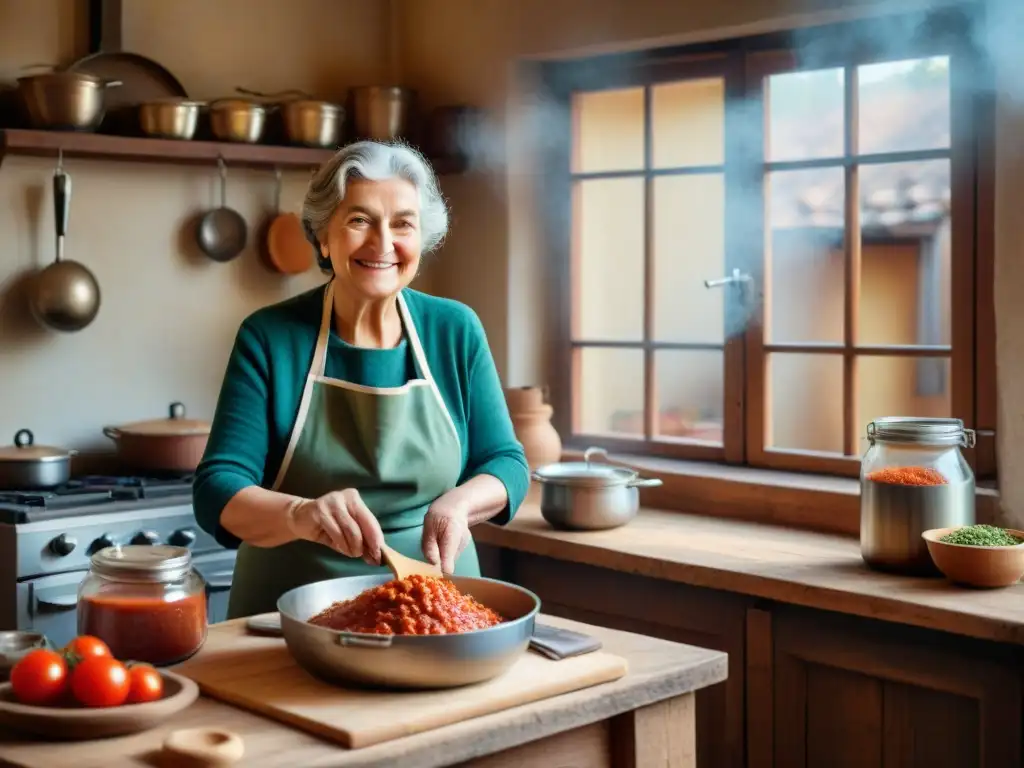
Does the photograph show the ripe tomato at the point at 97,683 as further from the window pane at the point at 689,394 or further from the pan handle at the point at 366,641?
the window pane at the point at 689,394

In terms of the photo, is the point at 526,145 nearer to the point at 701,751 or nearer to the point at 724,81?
the point at 724,81

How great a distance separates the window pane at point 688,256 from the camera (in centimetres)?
371

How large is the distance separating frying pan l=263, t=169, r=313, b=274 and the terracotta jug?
811 millimetres

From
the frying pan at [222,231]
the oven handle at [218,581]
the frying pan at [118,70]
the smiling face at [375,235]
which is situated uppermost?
the frying pan at [118,70]

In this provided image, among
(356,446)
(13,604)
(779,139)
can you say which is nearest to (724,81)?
(779,139)

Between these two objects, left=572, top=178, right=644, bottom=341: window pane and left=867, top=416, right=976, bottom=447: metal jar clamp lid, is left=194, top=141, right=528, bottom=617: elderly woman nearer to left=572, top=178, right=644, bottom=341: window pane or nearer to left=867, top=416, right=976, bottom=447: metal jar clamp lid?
left=867, top=416, right=976, bottom=447: metal jar clamp lid

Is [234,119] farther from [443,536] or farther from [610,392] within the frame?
[443,536]

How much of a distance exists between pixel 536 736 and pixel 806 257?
2132mm

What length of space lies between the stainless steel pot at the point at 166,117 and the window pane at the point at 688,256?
1.32m

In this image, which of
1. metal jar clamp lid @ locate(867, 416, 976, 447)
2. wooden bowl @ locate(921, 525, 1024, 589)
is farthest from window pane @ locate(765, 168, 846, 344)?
wooden bowl @ locate(921, 525, 1024, 589)

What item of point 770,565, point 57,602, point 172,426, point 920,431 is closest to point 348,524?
point 770,565

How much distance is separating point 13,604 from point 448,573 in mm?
1620

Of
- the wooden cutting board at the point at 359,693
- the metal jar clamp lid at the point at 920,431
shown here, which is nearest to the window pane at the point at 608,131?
the metal jar clamp lid at the point at 920,431

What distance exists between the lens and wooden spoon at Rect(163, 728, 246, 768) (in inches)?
57.2
